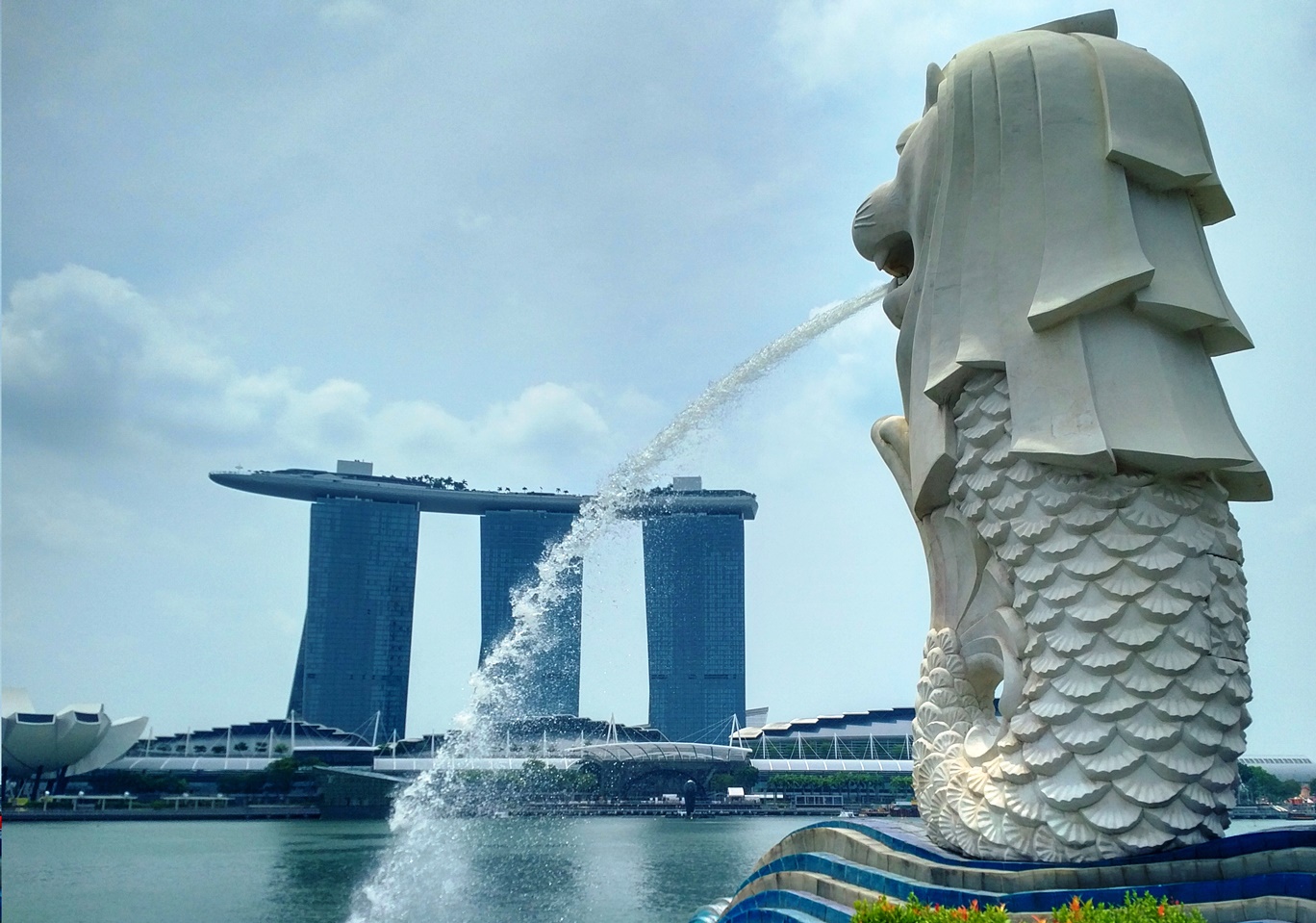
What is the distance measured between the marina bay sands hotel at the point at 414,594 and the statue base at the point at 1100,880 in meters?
82.0

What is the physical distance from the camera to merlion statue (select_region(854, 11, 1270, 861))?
30.1 feet

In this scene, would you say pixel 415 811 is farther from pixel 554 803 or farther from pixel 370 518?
pixel 370 518

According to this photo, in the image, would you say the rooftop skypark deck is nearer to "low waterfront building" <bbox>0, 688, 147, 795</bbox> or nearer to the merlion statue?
"low waterfront building" <bbox>0, 688, 147, 795</bbox>

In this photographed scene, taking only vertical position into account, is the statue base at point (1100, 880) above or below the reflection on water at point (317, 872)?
above

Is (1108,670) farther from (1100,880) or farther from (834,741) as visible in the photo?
(834,741)

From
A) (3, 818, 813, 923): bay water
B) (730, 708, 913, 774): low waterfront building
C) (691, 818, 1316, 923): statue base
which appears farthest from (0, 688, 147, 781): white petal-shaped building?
(691, 818, 1316, 923): statue base

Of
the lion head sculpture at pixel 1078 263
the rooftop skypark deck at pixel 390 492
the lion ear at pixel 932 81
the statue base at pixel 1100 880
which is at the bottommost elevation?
the statue base at pixel 1100 880

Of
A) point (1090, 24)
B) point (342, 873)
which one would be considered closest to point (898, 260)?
point (1090, 24)

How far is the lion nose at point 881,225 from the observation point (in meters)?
12.2

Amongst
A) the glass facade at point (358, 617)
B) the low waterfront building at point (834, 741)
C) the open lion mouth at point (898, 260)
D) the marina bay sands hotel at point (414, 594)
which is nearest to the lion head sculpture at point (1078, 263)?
the open lion mouth at point (898, 260)

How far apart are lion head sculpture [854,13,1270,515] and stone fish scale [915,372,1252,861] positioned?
0.43m

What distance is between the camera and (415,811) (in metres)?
17.9

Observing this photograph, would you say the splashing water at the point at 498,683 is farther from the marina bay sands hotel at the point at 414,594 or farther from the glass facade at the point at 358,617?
the glass facade at the point at 358,617

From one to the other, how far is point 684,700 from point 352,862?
6914cm
